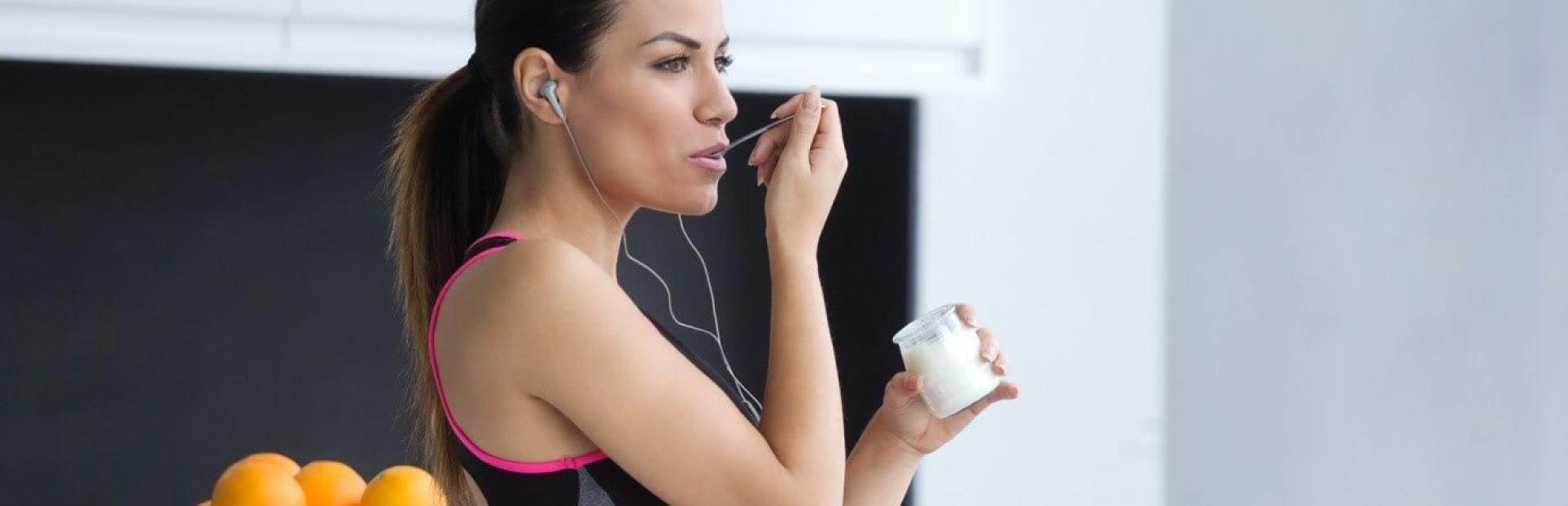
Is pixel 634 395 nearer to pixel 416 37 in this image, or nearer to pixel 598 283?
pixel 598 283

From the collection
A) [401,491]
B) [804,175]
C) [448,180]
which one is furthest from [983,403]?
[401,491]

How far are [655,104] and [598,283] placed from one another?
0.14 metres

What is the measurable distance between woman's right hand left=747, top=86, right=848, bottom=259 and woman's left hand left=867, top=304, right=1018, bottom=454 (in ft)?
0.40

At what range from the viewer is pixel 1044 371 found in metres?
2.49

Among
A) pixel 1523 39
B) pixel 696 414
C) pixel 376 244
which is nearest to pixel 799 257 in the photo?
pixel 696 414

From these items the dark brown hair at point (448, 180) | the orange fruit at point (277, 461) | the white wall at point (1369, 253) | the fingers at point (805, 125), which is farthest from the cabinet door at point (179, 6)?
the white wall at point (1369, 253)

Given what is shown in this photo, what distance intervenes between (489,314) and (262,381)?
1.46m

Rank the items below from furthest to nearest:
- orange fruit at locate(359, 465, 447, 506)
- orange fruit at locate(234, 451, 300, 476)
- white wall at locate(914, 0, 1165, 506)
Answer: white wall at locate(914, 0, 1165, 506) → orange fruit at locate(234, 451, 300, 476) → orange fruit at locate(359, 465, 447, 506)

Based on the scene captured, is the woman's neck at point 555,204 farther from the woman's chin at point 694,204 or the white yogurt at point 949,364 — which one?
the white yogurt at point 949,364

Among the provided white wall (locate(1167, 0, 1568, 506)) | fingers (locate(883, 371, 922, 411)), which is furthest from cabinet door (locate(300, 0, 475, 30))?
white wall (locate(1167, 0, 1568, 506))

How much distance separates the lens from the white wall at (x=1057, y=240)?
246cm

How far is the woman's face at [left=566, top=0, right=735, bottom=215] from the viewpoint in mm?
1033

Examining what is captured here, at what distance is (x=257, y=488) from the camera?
1.49 metres

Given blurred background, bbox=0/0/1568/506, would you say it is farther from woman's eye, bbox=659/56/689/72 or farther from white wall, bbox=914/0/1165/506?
woman's eye, bbox=659/56/689/72
